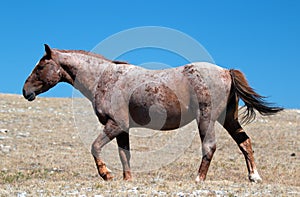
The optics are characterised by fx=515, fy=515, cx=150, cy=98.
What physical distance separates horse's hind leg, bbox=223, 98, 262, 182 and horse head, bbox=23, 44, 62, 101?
3367mm

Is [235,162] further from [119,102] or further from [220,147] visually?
[119,102]

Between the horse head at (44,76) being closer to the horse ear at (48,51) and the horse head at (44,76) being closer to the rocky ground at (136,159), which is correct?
the horse ear at (48,51)

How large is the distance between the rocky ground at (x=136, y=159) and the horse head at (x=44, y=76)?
5.79 ft

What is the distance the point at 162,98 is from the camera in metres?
9.30

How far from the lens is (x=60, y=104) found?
101 feet

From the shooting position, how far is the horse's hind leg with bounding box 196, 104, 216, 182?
9.12 m

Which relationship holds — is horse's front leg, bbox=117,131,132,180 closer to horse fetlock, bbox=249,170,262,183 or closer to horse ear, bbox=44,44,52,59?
horse ear, bbox=44,44,52,59

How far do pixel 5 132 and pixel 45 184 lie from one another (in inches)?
481

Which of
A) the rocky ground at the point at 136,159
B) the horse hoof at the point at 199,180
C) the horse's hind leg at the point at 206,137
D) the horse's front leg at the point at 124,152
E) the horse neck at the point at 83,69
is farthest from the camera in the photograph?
Answer: the horse neck at the point at 83,69

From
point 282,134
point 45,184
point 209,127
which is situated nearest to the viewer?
point 45,184

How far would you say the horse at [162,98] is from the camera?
923cm

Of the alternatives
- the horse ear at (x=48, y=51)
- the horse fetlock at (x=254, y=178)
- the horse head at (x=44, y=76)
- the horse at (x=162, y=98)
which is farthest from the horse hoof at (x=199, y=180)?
the horse ear at (x=48, y=51)

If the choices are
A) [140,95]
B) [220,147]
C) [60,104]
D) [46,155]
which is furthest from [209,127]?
[60,104]

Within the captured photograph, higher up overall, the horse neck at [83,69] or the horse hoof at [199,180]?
the horse neck at [83,69]
